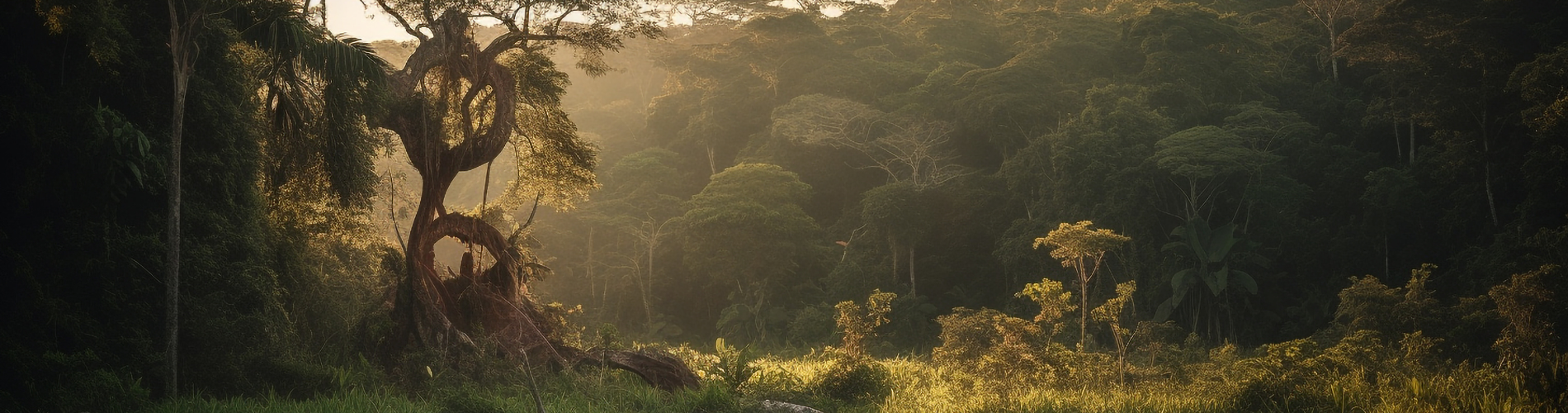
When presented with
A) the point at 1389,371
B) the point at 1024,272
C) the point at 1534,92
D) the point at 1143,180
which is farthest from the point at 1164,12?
the point at 1389,371

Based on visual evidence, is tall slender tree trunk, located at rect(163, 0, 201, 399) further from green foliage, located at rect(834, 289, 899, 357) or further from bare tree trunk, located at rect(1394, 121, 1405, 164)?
bare tree trunk, located at rect(1394, 121, 1405, 164)

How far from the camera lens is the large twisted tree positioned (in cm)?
1208

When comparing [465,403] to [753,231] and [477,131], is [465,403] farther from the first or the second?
[753,231]

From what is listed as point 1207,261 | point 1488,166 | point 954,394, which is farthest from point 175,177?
point 1488,166

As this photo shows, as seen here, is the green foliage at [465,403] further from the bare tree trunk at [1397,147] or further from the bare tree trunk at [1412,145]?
the bare tree trunk at [1397,147]

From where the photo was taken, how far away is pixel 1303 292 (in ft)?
67.3

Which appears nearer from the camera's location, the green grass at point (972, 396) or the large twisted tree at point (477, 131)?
the green grass at point (972, 396)

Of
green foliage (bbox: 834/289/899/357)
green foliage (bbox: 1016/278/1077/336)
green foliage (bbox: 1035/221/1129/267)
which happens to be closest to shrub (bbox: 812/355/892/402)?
green foliage (bbox: 834/289/899/357)

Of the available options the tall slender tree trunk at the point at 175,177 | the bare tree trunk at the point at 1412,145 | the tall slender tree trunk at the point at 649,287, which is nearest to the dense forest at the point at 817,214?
the tall slender tree trunk at the point at 175,177

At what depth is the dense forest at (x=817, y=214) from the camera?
9219mm

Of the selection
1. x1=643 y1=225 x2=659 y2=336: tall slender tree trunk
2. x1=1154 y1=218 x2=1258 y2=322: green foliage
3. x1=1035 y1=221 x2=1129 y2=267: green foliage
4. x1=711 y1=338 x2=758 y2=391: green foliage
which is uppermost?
x1=1035 y1=221 x2=1129 y2=267: green foliage

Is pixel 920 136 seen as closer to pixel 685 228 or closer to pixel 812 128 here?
pixel 812 128

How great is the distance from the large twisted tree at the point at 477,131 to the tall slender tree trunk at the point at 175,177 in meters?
2.71

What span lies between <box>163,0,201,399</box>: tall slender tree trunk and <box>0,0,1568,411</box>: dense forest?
3 centimetres
